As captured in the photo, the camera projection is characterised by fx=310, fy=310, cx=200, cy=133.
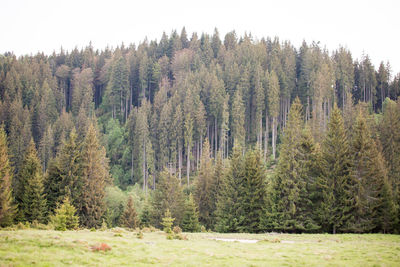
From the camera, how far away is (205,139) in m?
78.8

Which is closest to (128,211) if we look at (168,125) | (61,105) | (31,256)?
(31,256)

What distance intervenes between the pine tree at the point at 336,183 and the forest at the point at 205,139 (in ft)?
0.49

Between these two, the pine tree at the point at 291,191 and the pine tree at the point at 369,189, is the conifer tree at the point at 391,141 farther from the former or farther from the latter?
the pine tree at the point at 291,191

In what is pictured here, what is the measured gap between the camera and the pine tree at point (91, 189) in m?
44.3

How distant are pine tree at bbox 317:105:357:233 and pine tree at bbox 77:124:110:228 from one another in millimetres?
30332

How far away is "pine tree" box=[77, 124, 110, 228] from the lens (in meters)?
44.3

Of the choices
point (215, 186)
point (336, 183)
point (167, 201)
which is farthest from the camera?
point (215, 186)

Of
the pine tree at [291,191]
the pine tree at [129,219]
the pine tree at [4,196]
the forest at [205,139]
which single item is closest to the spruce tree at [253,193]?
the forest at [205,139]

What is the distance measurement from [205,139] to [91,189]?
38.2 meters

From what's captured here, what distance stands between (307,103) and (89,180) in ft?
210

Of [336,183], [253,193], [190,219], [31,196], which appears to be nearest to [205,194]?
[190,219]

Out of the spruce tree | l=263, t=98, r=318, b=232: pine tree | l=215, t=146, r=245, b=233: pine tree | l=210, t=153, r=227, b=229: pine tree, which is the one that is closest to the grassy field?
l=263, t=98, r=318, b=232: pine tree

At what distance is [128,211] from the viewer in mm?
43938

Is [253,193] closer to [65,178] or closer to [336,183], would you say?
[336,183]
